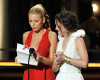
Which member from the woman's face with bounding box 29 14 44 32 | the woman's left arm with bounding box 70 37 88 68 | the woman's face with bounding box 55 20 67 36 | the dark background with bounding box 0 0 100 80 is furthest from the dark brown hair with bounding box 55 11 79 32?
the dark background with bounding box 0 0 100 80

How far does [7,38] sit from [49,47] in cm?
278

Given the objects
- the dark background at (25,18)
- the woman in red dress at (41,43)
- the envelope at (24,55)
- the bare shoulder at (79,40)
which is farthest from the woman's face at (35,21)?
the dark background at (25,18)

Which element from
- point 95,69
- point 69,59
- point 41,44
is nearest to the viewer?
point 69,59

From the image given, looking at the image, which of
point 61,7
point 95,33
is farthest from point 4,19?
point 95,33

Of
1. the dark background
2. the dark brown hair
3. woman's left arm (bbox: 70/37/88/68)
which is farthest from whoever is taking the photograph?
the dark background

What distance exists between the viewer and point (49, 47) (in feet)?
10.4

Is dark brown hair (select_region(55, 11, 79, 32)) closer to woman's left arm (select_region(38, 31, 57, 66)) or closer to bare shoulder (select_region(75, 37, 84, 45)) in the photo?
bare shoulder (select_region(75, 37, 84, 45))

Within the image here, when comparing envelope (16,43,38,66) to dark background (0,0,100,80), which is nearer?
envelope (16,43,38,66)

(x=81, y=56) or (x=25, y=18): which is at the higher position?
(x=25, y=18)

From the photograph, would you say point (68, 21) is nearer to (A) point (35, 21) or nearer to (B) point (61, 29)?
(B) point (61, 29)

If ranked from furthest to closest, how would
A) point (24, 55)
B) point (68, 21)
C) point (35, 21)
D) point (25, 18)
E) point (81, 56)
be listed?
point (25, 18) < point (35, 21) < point (24, 55) < point (68, 21) < point (81, 56)

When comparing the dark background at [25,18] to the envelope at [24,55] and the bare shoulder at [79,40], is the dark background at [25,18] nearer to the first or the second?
the envelope at [24,55]

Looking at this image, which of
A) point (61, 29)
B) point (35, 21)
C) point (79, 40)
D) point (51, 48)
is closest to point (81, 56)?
point (79, 40)

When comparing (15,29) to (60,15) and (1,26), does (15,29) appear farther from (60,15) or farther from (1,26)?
(60,15)
